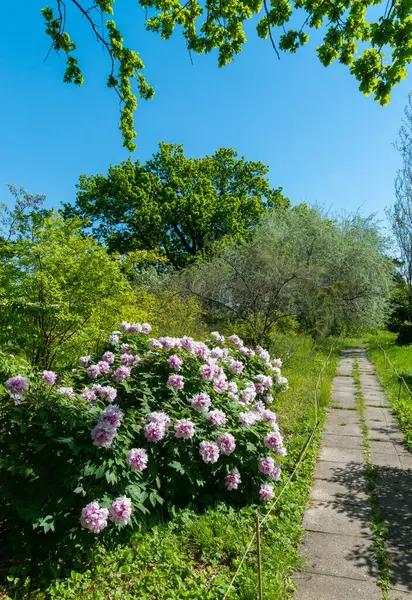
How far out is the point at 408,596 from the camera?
2418 mm

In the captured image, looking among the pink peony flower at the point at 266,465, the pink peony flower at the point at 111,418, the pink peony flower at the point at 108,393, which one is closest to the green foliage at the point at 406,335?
the pink peony flower at the point at 266,465

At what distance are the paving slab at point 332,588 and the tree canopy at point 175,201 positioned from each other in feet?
69.9

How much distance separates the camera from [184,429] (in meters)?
2.96

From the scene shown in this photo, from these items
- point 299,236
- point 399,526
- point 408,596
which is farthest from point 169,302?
point 408,596

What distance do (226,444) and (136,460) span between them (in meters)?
0.78

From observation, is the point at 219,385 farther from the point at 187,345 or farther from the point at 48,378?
the point at 48,378

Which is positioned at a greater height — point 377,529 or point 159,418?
point 159,418

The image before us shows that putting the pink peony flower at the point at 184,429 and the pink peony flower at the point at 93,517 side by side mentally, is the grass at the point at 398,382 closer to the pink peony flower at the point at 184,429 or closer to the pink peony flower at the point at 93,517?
the pink peony flower at the point at 184,429

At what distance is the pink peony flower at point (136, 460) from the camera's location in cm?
266

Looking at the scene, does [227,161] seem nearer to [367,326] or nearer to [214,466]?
[367,326]

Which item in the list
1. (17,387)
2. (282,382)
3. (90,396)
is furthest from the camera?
(282,382)

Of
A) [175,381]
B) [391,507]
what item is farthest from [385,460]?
[175,381]

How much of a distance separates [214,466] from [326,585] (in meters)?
1.08

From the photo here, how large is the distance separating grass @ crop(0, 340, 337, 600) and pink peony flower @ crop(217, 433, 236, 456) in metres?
0.46
